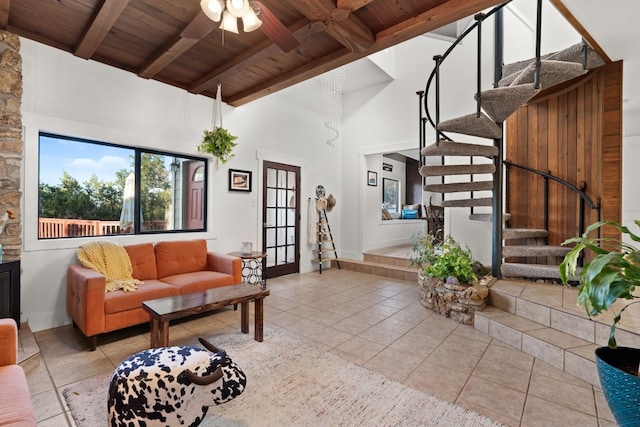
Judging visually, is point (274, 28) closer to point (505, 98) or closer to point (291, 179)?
point (505, 98)

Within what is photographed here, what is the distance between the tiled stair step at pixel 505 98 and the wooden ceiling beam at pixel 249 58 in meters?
1.97

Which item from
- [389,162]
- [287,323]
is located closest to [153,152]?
[287,323]

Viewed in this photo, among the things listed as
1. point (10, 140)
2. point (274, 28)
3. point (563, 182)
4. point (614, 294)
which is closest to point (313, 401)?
point (614, 294)

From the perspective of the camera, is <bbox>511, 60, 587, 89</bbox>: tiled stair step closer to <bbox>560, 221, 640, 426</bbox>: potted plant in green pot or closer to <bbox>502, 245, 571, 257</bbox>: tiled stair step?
<bbox>502, 245, 571, 257</bbox>: tiled stair step

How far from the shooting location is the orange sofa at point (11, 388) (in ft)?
3.79

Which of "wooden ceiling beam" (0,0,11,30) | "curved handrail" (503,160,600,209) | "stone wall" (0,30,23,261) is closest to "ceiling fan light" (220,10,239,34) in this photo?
"wooden ceiling beam" (0,0,11,30)

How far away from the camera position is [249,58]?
3.28 metres

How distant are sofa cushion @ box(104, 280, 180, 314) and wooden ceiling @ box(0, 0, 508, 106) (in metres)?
2.35

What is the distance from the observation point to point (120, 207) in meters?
3.64

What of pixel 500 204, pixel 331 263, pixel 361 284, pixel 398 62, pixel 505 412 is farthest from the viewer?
pixel 331 263

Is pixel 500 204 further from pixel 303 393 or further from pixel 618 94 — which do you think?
pixel 303 393

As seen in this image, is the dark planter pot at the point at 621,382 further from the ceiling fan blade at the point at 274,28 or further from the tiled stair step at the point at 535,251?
the ceiling fan blade at the point at 274,28

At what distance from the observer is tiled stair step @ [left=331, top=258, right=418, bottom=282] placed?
204 inches

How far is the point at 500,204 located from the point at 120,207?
4.60 meters
